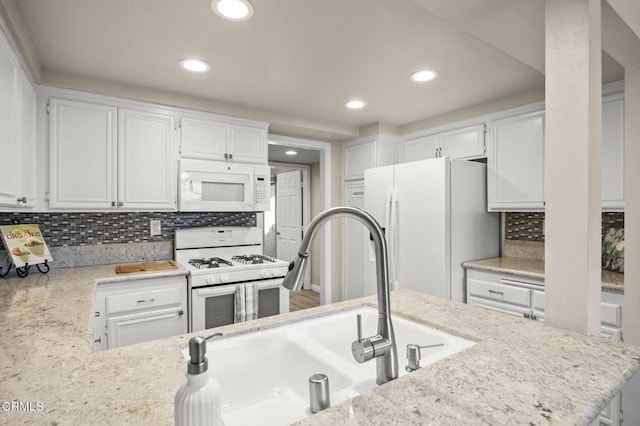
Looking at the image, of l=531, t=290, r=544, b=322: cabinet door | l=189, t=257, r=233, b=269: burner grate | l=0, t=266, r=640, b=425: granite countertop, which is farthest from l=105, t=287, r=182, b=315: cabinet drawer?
l=531, t=290, r=544, b=322: cabinet door

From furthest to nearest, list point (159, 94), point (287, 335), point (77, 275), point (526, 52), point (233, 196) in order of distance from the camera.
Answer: point (233, 196), point (159, 94), point (77, 275), point (526, 52), point (287, 335)

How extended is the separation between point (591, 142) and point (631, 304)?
128 cm

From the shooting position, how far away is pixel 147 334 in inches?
95.7

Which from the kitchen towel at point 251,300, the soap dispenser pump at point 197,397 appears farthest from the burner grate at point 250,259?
the soap dispenser pump at point 197,397

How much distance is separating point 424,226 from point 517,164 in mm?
877

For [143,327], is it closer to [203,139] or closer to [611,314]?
[203,139]

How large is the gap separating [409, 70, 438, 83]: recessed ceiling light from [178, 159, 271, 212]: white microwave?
1486mm

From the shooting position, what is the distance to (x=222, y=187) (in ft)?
9.84

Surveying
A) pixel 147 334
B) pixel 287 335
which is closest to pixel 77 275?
pixel 147 334

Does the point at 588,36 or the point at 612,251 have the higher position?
the point at 588,36

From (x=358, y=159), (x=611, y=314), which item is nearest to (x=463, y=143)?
(x=358, y=159)

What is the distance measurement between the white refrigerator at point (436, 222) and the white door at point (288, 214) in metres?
2.47

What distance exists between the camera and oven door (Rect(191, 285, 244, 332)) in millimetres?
2551

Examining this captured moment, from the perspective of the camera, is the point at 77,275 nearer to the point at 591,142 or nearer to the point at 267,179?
the point at 267,179
